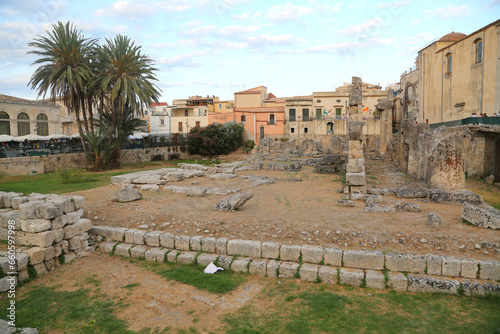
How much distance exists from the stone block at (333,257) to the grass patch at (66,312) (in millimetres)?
3978

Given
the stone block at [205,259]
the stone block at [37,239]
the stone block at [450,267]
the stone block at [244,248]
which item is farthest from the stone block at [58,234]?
the stone block at [450,267]

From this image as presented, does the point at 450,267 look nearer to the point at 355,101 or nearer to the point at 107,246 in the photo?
the point at 107,246

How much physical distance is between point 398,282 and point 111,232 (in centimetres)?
706

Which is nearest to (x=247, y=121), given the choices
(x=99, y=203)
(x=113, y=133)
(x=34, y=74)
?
(x=113, y=133)

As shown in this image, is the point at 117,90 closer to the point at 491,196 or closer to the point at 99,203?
the point at 99,203

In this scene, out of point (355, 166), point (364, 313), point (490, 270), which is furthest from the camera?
point (355, 166)

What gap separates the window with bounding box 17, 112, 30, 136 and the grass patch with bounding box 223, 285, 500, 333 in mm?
46712

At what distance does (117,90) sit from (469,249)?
2265 cm

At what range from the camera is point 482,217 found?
25.2 feet

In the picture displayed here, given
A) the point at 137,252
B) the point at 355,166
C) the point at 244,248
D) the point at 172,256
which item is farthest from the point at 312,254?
the point at 355,166

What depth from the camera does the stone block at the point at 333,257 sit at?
6.57m

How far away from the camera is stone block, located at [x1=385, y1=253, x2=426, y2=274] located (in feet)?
20.1

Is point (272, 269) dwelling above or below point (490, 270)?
below

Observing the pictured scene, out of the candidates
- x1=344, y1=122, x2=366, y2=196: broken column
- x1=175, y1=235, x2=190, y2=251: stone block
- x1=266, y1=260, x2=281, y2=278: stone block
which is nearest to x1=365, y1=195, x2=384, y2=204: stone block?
x1=344, y1=122, x2=366, y2=196: broken column
